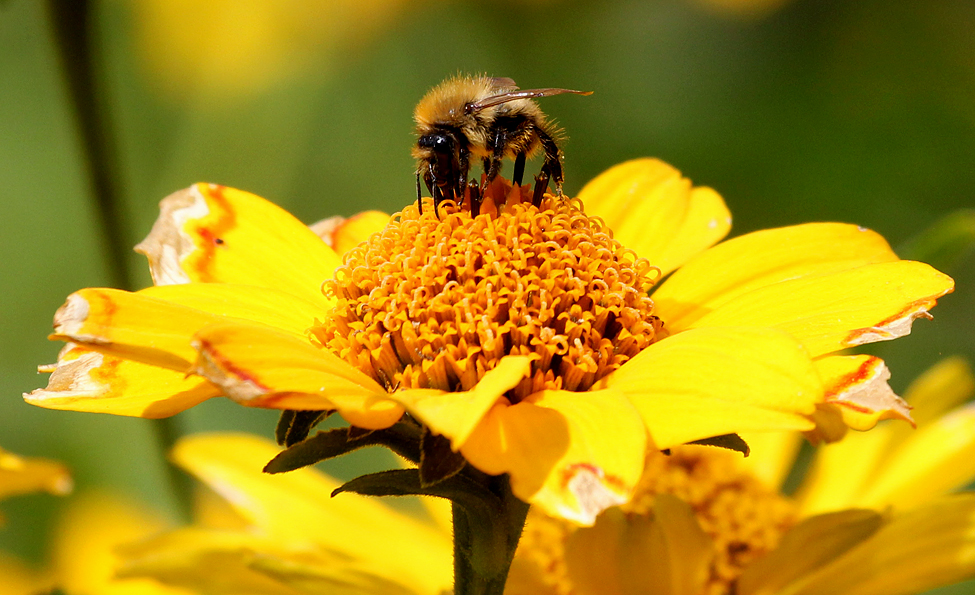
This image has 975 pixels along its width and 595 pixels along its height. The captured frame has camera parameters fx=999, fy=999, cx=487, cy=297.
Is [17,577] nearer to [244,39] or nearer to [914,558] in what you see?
[914,558]

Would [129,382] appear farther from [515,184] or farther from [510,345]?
[515,184]

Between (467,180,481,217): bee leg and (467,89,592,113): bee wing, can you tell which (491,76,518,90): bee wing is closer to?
(467,89,592,113): bee wing

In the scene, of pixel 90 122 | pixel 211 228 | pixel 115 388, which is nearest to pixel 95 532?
pixel 90 122

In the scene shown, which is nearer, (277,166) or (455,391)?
(455,391)

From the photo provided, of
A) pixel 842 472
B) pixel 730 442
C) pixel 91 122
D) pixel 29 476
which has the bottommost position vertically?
pixel 842 472

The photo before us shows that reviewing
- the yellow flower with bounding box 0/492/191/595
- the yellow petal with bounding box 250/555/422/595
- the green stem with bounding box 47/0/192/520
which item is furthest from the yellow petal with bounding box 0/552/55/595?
the yellow petal with bounding box 250/555/422/595

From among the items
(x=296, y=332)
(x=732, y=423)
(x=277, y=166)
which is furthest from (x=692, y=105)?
(x=732, y=423)
